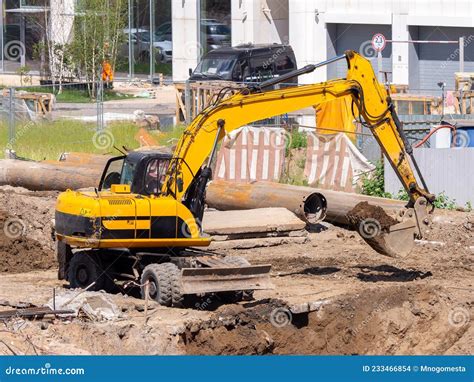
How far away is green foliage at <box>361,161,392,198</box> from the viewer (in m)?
22.9

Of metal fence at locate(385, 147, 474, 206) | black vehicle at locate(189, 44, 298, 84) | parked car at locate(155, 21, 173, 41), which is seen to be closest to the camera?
metal fence at locate(385, 147, 474, 206)

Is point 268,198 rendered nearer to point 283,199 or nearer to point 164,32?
point 283,199

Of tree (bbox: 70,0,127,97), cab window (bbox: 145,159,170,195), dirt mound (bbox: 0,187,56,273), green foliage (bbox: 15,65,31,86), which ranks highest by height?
tree (bbox: 70,0,127,97)

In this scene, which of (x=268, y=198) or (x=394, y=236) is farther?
(x=268, y=198)

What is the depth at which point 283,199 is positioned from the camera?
20266 millimetres

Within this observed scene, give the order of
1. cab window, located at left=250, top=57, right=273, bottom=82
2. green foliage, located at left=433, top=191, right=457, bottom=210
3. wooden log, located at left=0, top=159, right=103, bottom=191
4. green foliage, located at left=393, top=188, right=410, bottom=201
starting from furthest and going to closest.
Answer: cab window, located at left=250, top=57, right=273, bottom=82 < wooden log, located at left=0, top=159, right=103, bottom=191 < green foliage, located at left=393, top=188, right=410, bottom=201 < green foliage, located at left=433, top=191, right=457, bottom=210

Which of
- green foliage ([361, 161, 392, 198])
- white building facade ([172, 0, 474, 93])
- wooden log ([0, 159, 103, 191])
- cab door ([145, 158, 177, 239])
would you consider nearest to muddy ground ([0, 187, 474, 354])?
cab door ([145, 158, 177, 239])

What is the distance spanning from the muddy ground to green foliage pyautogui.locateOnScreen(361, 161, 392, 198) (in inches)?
147

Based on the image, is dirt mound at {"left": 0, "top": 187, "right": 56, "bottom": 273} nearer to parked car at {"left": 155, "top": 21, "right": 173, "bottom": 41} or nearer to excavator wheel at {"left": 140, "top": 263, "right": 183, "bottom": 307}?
excavator wheel at {"left": 140, "top": 263, "right": 183, "bottom": 307}

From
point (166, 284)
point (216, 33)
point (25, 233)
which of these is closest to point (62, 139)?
point (25, 233)

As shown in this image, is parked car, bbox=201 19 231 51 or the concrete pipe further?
parked car, bbox=201 19 231 51

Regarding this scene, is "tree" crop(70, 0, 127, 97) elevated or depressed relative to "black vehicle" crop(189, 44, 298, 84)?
elevated

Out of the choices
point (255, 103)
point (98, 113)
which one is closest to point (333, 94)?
point (255, 103)

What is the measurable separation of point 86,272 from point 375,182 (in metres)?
8.85
